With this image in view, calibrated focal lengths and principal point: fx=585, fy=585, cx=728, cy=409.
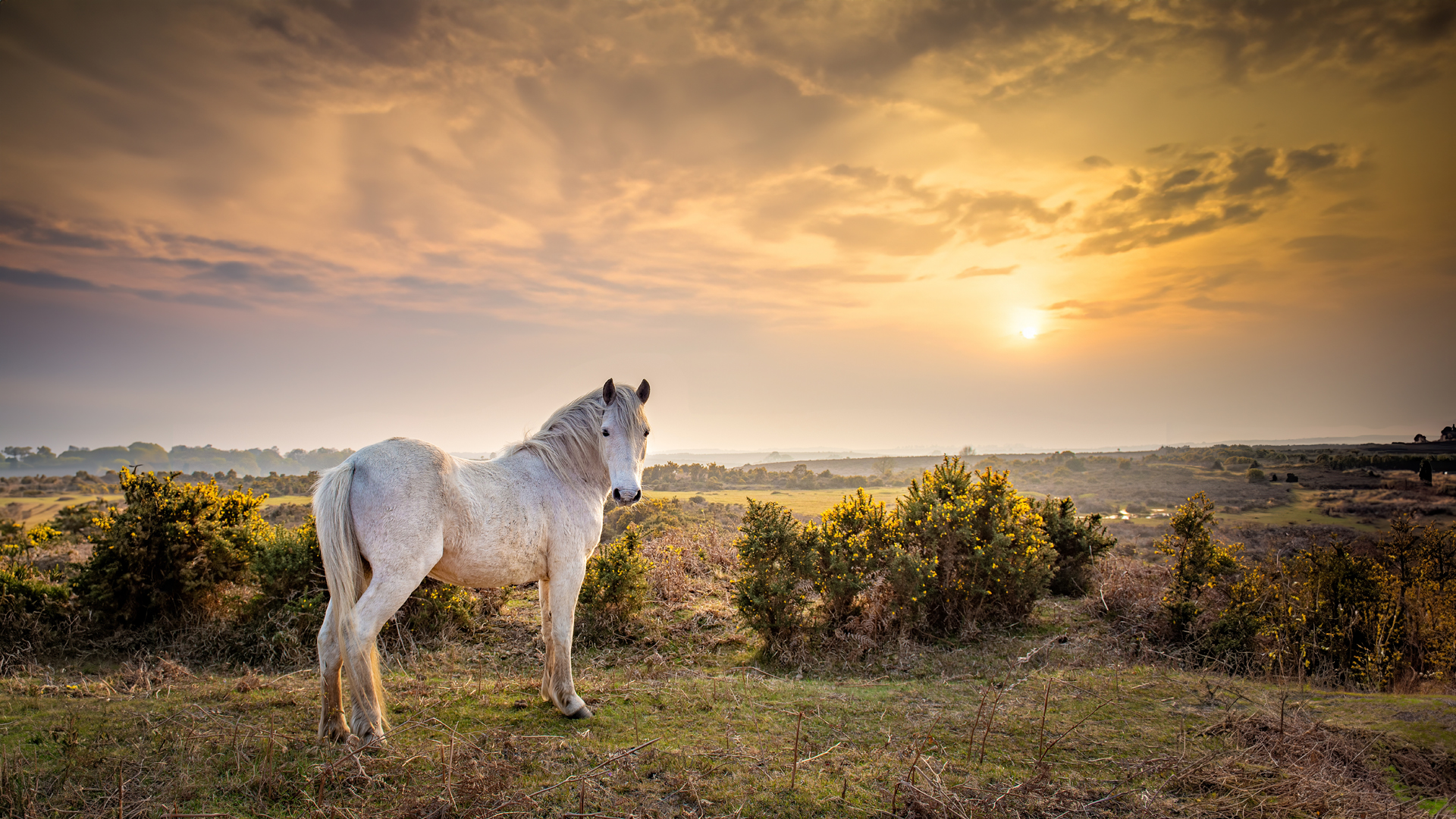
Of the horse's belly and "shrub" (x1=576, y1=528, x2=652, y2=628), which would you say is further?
"shrub" (x1=576, y1=528, x2=652, y2=628)

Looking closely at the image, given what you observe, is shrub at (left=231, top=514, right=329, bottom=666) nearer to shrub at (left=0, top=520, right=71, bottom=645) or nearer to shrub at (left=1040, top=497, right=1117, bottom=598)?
shrub at (left=0, top=520, right=71, bottom=645)

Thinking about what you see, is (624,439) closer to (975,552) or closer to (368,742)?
(368,742)

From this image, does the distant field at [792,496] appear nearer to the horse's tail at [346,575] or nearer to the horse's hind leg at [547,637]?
the horse's hind leg at [547,637]

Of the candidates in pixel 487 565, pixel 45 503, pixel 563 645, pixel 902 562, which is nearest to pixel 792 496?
pixel 902 562

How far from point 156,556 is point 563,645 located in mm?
6136

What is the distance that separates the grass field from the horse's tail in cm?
35

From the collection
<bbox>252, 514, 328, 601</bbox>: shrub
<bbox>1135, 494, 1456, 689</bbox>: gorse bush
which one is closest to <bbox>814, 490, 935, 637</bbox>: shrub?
<bbox>1135, 494, 1456, 689</bbox>: gorse bush

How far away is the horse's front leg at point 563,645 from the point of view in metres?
4.70

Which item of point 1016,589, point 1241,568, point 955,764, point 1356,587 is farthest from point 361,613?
point 1356,587

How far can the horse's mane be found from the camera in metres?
5.02

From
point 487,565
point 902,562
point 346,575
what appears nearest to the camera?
point 346,575

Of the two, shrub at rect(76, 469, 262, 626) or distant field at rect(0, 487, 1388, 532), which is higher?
shrub at rect(76, 469, 262, 626)

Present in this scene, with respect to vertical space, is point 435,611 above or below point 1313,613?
above

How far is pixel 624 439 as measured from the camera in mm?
5105
